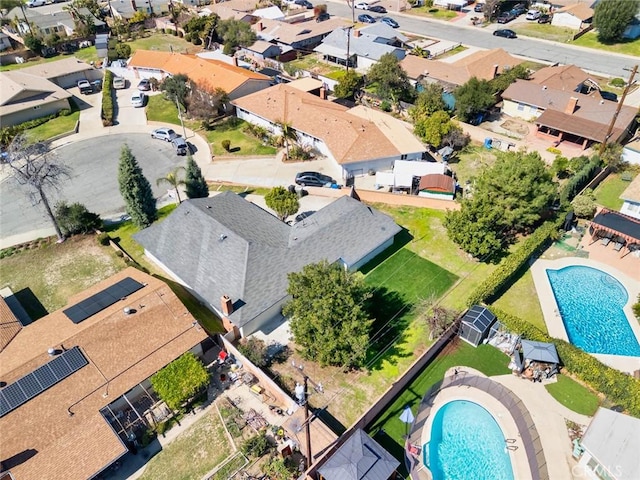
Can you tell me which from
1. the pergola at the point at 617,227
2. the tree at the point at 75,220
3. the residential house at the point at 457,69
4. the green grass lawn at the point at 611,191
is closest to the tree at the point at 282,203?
the tree at the point at 75,220

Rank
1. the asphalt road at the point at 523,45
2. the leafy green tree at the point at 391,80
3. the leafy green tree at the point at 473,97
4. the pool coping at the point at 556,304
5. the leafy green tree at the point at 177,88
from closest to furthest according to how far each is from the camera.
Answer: the pool coping at the point at 556,304, the leafy green tree at the point at 473,97, the leafy green tree at the point at 177,88, the leafy green tree at the point at 391,80, the asphalt road at the point at 523,45

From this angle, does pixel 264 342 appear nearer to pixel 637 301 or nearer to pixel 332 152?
pixel 332 152

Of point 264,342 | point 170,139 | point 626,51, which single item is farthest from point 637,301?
point 626,51

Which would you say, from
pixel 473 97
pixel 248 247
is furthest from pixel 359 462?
pixel 473 97

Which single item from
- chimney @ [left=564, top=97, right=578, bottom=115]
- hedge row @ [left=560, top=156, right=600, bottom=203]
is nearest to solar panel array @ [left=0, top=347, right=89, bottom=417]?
hedge row @ [left=560, top=156, right=600, bottom=203]

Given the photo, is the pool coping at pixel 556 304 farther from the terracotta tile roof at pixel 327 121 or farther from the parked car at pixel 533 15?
the parked car at pixel 533 15

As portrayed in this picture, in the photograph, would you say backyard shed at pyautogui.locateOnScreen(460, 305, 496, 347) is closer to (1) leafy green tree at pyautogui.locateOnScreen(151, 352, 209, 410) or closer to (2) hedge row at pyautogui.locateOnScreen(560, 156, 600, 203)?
(2) hedge row at pyautogui.locateOnScreen(560, 156, 600, 203)

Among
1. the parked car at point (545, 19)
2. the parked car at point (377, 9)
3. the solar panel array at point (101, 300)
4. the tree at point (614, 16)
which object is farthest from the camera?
the parked car at point (377, 9)
